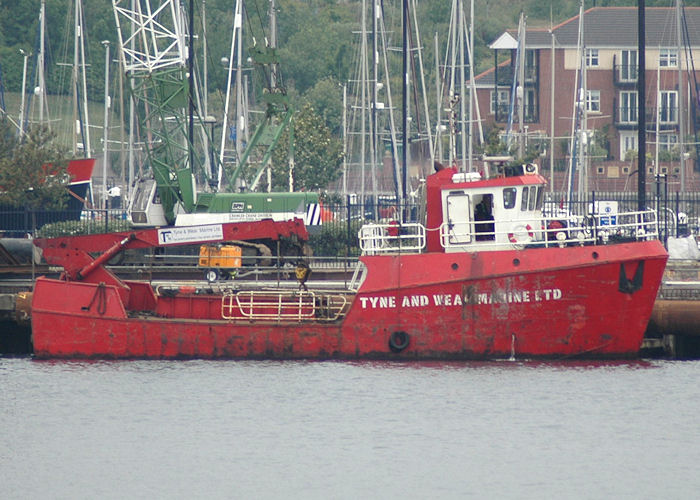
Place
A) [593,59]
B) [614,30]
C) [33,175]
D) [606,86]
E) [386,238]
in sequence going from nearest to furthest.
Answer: [386,238], [33,175], [606,86], [593,59], [614,30]

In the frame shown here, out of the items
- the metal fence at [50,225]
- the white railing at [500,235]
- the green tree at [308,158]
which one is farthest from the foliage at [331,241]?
the green tree at [308,158]

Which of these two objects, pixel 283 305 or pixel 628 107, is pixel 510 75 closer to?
pixel 628 107

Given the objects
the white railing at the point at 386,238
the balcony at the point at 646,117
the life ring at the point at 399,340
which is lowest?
the life ring at the point at 399,340

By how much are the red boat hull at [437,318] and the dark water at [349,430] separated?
384mm

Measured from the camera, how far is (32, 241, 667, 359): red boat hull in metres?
27.4

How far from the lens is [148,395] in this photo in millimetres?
26891

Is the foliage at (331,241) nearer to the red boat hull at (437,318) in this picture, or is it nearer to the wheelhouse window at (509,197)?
the red boat hull at (437,318)

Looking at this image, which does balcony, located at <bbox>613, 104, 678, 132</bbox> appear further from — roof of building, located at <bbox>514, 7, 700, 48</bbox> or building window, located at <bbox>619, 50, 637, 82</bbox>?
roof of building, located at <bbox>514, 7, 700, 48</bbox>

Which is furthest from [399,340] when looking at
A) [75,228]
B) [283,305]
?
[75,228]

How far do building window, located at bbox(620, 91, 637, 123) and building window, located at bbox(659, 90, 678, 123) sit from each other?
2.17 m

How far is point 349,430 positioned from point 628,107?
189ft

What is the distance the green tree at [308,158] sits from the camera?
62438 millimetres

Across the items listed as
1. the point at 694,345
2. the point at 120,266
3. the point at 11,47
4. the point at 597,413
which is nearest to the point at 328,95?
the point at 11,47

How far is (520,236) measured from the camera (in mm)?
28781
